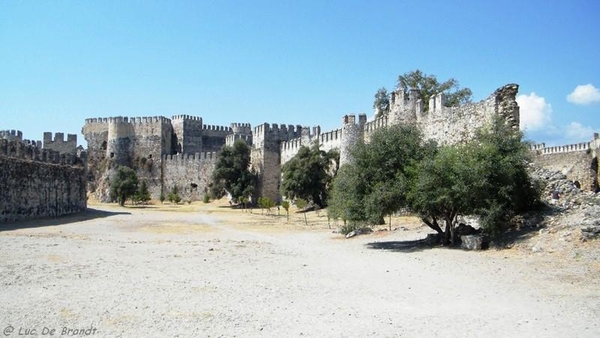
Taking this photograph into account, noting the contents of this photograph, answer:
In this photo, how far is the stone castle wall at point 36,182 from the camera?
84.4 ft

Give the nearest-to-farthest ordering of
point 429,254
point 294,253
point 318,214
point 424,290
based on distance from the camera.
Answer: point 424,290 < point 429,254 < point 294,253 < point 318,214

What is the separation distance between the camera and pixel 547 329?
7562 millimetres

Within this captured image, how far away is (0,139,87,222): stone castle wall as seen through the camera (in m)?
25.7

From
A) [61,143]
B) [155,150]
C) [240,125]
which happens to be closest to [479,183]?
[155,150]

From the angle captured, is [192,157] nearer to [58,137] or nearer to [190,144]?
[190,144]

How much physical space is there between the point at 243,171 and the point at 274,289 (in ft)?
140

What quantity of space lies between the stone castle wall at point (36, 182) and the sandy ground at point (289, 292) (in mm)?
8915

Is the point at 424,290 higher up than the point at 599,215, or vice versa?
the point at 599,215

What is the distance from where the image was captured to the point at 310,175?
42375 millimetres

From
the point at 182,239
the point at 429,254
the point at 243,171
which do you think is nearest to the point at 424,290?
the point at 429,254

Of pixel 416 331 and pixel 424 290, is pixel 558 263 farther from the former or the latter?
pixel 416 331

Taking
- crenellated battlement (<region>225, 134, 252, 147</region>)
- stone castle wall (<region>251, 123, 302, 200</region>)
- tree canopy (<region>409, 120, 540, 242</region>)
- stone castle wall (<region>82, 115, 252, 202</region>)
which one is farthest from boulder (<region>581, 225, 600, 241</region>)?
stone castle wall (<region>82, 115, 252, 202</region>)

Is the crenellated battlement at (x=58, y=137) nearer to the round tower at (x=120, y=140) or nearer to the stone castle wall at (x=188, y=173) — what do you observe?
the round tower at (x=120, y=140)

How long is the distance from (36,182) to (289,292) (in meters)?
23.0
